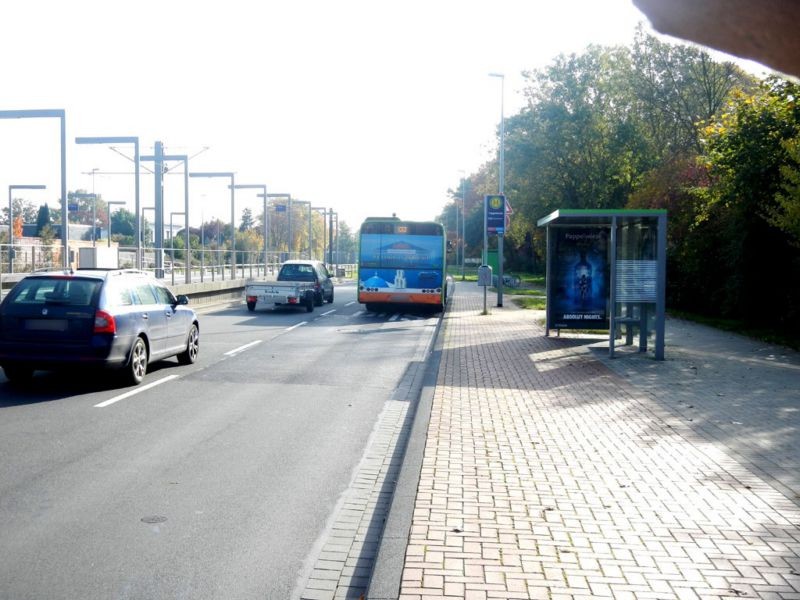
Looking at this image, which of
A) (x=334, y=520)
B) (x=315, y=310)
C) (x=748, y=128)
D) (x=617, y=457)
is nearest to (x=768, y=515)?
(x=617, y=457)

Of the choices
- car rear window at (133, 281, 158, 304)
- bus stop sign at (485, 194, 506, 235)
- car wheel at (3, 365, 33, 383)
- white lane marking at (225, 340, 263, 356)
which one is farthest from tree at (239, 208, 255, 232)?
car wheel at (3, 365, 33, 383)

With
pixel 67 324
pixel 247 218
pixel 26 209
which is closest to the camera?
pixel 67 324

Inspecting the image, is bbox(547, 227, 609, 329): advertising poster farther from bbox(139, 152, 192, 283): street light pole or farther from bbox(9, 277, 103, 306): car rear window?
bbox(139, 152, 192, 283): street light pole

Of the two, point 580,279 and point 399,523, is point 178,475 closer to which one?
point 399,523

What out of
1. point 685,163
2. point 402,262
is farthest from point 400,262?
point 685,163

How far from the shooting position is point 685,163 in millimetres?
32625

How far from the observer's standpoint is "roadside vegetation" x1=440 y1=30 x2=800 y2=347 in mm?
21203

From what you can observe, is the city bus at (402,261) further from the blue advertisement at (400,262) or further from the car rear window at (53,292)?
the car rear window at (53,292)

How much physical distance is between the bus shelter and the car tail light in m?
8.22

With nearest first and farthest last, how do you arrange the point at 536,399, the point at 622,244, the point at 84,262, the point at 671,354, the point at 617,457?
1. the point at 617,457
2. the point at 536,399
3. the point at 671,354
4. the point at 622,244
5. the point at 84,262

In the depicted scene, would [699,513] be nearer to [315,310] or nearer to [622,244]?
[622,244]

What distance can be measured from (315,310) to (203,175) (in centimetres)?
1638

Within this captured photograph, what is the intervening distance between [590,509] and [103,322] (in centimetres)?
748

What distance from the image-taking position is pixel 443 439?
8477mm
